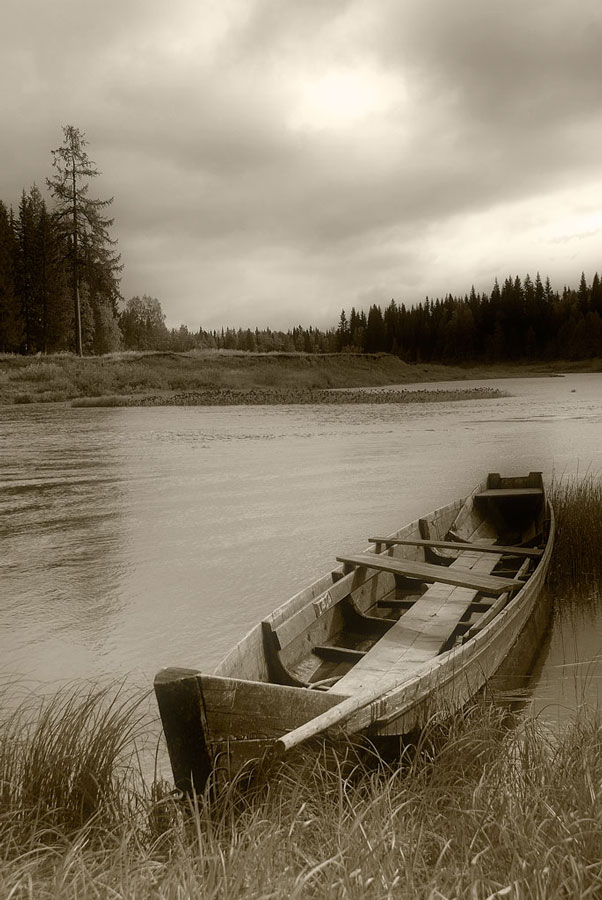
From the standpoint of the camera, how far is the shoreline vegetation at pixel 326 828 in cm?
300

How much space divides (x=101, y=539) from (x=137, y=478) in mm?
6404

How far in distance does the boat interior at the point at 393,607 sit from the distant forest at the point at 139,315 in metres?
44.3

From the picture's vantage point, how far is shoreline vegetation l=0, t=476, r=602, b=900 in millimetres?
2996

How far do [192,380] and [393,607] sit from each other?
42.6 metres

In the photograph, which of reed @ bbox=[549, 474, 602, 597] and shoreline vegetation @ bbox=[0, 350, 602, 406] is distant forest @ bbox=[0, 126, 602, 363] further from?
reed @ bbox=[549, 474, 602, 597]

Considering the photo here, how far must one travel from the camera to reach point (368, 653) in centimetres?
647

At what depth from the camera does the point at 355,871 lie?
295 cm

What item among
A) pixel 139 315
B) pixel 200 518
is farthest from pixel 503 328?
pixel 200 518

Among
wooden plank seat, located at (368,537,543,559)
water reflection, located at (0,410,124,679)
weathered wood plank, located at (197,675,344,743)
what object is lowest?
water reflection, located at (0,410,124,679)

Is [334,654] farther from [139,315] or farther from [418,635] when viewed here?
[139,315]

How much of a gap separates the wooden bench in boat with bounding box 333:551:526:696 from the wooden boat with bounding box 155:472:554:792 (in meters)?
0.02

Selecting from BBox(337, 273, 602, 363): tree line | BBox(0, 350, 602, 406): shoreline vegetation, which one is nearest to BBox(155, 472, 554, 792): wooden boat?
BBox(0, 350, 602, 406): shoreline vegetation

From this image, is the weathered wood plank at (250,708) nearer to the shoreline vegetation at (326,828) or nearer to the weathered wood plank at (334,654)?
the shoreline vegetation at (326,828)

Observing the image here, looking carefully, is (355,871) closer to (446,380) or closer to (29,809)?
(29,809)
